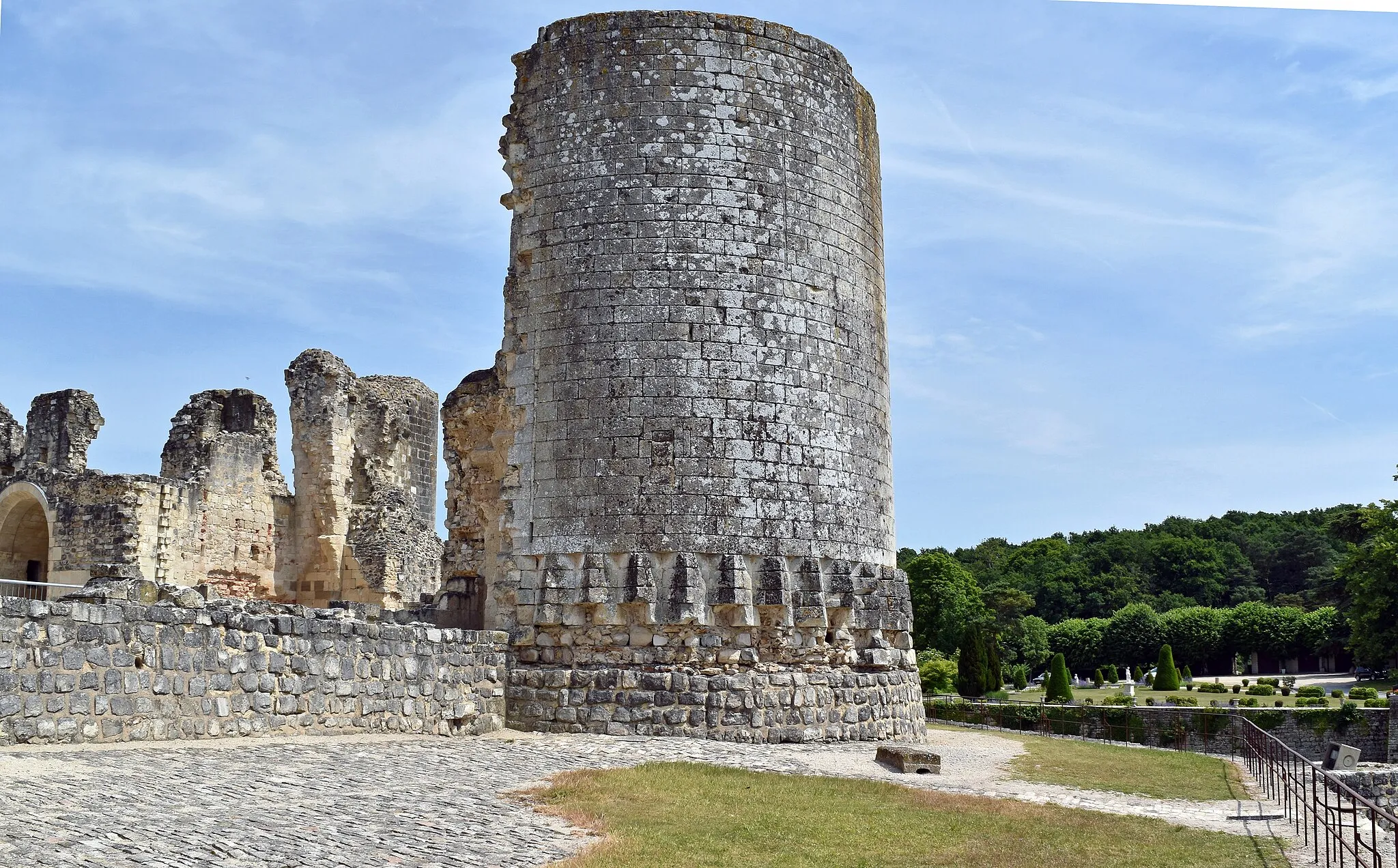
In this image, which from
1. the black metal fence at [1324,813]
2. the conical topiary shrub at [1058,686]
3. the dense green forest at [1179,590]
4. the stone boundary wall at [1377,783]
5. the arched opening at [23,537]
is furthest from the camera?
the dense green forest at [1179,590]

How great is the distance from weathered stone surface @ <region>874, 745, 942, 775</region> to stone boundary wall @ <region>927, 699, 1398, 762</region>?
14.8 metres

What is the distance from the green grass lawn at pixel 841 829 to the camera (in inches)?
322

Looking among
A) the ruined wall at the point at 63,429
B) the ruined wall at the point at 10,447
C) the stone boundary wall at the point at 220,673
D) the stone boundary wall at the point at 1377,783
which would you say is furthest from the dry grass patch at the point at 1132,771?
the ruined wall at the point at 10,447

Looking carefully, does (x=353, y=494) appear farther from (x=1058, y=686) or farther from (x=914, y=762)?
(x=1058, y=686)

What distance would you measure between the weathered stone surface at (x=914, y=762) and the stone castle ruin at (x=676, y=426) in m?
1.82

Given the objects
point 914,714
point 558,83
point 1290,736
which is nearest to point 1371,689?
point 1290,736

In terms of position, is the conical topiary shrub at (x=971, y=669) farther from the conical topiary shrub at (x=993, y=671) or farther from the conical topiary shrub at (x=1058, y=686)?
the conical topiary shrub at (x=1058, y=686)

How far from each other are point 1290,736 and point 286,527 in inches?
1038

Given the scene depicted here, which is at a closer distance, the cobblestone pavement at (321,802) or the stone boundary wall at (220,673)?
the cobblestone pavement at (321,802)

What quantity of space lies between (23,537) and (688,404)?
18.2m

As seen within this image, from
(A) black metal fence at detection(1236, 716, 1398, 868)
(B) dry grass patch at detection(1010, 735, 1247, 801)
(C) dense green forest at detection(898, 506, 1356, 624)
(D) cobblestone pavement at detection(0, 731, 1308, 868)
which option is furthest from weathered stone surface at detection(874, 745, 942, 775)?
(C) dense green forest at detection(898, 506, 1356, 624)

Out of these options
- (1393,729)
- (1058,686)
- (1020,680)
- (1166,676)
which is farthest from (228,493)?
(1166,676)

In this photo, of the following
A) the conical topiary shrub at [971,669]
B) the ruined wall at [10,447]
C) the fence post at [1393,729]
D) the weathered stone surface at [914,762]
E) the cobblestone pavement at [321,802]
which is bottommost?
the fence post at [1393,729]

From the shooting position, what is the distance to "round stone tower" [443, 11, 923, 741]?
14.6 meters
